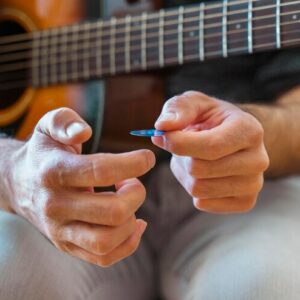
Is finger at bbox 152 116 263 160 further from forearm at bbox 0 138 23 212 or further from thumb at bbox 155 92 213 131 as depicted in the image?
forearm at bbox 0 138 23 212

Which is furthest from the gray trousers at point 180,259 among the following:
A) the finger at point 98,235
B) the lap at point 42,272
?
the finger at point 98,235

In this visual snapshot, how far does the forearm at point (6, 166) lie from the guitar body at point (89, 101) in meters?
0.10

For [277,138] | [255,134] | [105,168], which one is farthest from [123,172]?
[277,138]

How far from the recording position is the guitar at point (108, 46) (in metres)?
0.64

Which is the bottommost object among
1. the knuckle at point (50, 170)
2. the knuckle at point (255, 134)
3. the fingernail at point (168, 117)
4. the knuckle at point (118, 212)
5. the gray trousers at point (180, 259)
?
the gray trousers at point (180, 259)

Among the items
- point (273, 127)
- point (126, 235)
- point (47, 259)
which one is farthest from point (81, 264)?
point (273, 127)

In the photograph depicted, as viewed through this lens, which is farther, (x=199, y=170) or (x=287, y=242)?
(x=287, y=242)

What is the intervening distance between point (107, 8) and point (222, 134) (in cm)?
38

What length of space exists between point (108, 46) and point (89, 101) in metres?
0.08

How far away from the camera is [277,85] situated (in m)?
0.72

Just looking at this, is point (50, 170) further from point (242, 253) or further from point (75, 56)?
point (75, 56)

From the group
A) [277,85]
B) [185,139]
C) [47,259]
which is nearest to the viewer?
[185,139]

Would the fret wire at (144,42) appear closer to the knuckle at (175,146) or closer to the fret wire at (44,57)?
the fret wire at (44,57)

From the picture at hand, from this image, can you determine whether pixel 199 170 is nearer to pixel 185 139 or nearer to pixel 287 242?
pixel 185 139
